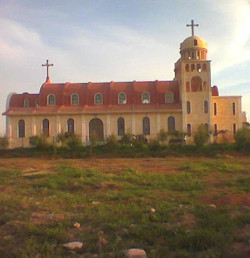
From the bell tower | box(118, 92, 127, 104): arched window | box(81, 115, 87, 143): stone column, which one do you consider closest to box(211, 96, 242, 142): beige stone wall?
the bell tower

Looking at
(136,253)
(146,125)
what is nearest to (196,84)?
(146,125)

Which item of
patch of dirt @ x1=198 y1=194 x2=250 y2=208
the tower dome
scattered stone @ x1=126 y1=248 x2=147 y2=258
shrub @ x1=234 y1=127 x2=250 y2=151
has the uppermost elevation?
the tower dome

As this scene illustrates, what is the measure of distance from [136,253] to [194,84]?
32.2m

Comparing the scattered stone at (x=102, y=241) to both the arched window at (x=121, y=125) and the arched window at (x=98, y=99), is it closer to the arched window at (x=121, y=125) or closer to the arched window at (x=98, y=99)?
the arched window at (x=121, y=125)

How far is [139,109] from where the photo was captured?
114ft

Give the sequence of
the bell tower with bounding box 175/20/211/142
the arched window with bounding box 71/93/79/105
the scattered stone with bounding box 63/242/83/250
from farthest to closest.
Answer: the arched window with bounding box 71/93/79/105 → the bell tower with bounding box 175/20/211/142 → the scattered stone with bounding box 63/242/83/250

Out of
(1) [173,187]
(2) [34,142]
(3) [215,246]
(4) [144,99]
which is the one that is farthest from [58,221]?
(4) [144,99]

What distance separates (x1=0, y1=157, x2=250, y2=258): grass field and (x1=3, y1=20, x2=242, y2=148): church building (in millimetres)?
23038

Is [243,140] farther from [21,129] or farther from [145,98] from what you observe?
[21,129]

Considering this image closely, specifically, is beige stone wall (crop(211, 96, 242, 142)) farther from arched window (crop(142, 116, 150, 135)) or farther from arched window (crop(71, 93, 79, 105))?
arched window (crop(71, 93, 79, 105))

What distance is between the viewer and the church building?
34.5 m

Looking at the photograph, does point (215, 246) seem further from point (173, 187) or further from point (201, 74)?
point (201, 74)

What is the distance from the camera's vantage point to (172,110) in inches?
1353

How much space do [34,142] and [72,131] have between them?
8119 mm
